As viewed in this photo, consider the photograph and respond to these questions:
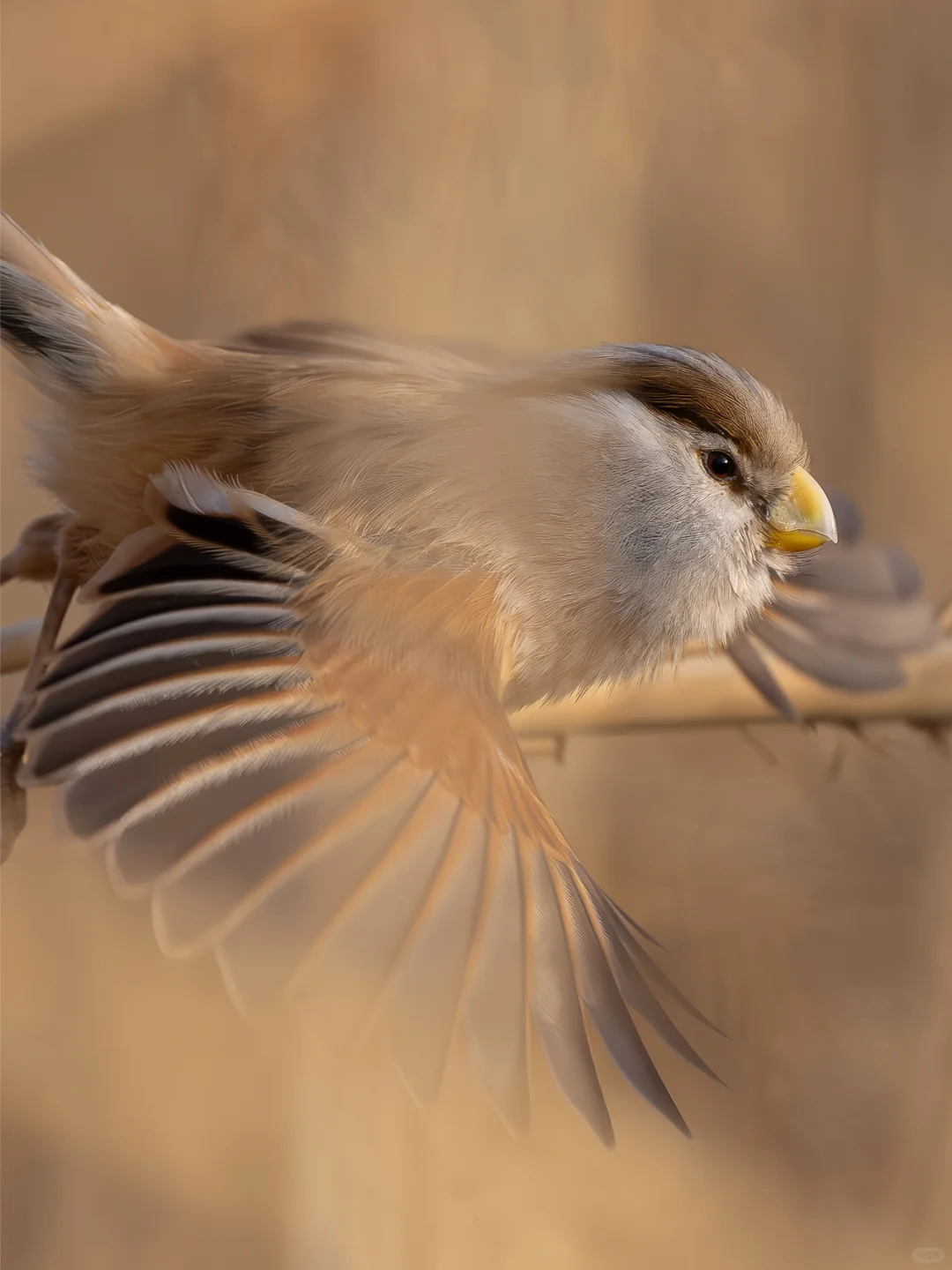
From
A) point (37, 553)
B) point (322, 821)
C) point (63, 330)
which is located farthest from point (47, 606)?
point (322, 821)

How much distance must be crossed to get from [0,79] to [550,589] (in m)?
0.35

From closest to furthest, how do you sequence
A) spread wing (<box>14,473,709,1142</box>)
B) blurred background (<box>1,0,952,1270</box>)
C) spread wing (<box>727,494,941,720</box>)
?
spread wing (<box>14,473,709,1142</box>), blurred background (<box>1,0,952,1270</box>), spread wing (<box>727,494,941,720</box>)

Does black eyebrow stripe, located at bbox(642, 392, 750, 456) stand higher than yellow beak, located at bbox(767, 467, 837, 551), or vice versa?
black eyebrow stripe, located at bbox(642, 392, 750, 456)

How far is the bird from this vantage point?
1.23ft

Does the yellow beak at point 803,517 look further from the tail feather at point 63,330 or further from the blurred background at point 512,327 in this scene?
the tail feather at point 63,330

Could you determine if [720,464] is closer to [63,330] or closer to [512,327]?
[512,327]

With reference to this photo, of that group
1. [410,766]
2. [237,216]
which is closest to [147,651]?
[410,766]

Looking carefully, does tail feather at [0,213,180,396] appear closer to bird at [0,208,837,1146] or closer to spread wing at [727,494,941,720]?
bird at [0,208,837,1146]

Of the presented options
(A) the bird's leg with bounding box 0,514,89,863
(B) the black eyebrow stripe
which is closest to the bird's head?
(B) the black eyebrow stripe

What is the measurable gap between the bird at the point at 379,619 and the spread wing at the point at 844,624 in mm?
50

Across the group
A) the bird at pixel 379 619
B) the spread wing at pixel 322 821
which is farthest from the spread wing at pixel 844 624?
the spread wing at pixel 322 821

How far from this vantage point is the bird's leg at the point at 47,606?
0.50m

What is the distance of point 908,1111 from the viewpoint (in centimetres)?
52

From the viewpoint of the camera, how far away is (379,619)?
0.44 metres
